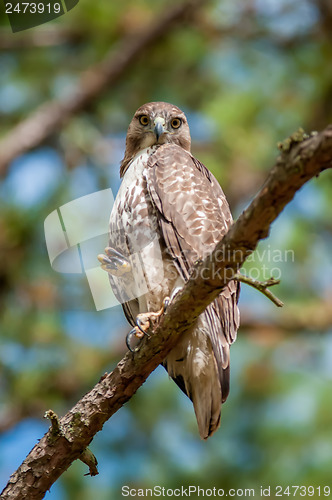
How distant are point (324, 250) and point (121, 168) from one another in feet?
12.8

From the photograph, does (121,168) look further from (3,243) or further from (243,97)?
(243,97)

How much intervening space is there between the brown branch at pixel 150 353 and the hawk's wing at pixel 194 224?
524 millimetres

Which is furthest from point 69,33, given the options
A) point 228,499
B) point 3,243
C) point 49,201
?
point 228,499

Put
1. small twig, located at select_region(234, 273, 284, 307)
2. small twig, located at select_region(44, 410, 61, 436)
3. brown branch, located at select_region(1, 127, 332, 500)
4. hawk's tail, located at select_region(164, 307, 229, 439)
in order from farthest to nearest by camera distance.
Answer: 1. hawk's tail, located at select_region(164, 307, 229, 439)
2. small twig, located at select_region(44, 410, 61, 436)
3. small twig, located at select_region(234, 273, 284, 307)
4. brown branch, located at select_region(1, 127, 332, 500)

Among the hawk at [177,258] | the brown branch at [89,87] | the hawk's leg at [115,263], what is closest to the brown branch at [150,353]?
the hawk at [177,258]

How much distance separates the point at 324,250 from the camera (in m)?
8.13

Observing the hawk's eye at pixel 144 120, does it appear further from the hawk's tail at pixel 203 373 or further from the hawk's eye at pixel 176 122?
the hawk's tail at pixel 203 373

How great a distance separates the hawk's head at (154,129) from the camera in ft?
15.7

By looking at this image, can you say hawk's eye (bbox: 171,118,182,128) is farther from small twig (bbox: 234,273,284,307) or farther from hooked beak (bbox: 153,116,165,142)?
small twig (bbox: 234,273,284,307)

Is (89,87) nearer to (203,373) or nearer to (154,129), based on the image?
A: (154,129)

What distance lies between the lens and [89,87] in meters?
7.21

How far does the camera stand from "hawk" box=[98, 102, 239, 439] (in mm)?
3725

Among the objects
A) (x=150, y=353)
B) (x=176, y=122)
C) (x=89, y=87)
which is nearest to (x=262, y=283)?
(x=150, y=353)

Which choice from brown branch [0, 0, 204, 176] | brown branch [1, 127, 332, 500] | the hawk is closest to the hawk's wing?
the hawk
